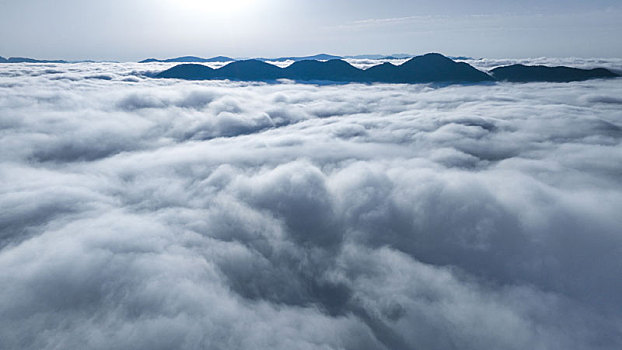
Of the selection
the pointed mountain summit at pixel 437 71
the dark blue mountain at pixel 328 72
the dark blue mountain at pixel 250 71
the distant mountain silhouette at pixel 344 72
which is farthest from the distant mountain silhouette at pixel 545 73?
A: the dark blue mountain at pixel 250 71

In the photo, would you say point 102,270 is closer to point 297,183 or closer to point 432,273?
point 297,183

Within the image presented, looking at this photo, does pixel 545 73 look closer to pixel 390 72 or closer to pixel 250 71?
pixel 390 72

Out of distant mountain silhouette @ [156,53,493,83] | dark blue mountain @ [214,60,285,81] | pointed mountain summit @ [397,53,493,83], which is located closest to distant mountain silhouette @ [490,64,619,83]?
pointed mountain summit @ [397,53,493,83]

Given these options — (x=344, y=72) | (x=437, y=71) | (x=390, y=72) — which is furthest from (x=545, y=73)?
(x=344, y=72)

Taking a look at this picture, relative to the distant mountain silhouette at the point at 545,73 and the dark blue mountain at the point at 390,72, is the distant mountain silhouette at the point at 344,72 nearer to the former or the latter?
the dark blue mountain at the point at 390,72

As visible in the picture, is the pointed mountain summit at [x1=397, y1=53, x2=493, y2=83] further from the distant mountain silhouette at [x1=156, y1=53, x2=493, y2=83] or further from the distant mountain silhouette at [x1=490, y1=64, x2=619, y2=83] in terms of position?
the distant mountain silhouette at [x1=490, y1=64, x2=619, y2=83]

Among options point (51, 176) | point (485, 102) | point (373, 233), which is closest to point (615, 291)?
point (373, 233)
